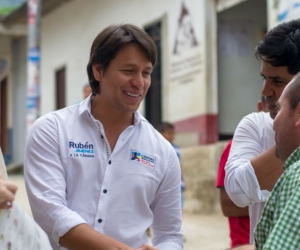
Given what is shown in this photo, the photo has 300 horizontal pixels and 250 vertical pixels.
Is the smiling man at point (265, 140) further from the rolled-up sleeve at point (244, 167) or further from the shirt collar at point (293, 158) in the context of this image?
the shirt collar at point (293, 158)

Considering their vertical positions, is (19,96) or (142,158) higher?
(142,158)

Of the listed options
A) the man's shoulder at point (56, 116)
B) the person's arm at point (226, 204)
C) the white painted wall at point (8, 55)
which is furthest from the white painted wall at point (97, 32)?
the man's shoulder at point (56, 116)

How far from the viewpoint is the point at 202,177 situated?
1119cm

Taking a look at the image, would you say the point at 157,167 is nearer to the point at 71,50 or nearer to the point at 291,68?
the point at 291,68

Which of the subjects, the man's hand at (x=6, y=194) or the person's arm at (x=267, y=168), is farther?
the person's arm at (x=267, y=168)

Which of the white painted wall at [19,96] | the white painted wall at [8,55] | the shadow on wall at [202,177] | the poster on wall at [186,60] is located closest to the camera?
the shadow on wall at [202,177]

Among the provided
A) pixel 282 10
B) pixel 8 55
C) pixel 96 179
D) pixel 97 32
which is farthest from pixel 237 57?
pixel 8 55

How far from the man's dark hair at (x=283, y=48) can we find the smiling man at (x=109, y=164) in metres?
0.46

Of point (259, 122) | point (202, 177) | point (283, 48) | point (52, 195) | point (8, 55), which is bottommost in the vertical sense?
point (202, 177)

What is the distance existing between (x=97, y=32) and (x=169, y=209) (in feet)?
44.1

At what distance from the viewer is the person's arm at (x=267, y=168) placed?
3.00 m

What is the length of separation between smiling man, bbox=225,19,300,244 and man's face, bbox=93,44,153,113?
1.56 ft

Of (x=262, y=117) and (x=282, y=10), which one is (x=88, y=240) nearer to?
(x=262, y=117)

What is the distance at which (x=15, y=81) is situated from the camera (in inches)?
875
